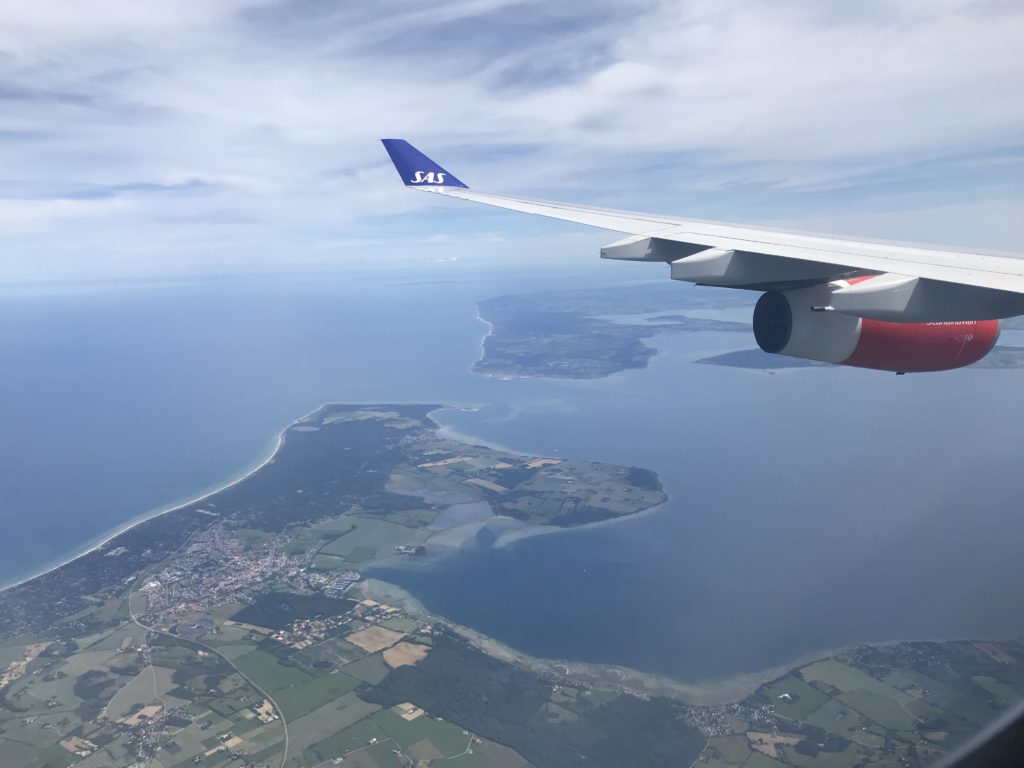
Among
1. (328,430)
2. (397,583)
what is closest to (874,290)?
(397,583)

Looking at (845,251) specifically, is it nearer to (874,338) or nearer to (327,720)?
(874,338)

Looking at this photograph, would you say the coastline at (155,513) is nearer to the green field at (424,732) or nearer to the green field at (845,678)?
the green field at (424,732)

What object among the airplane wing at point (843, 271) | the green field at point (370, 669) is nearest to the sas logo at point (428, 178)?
the airplane wing at point (843, 271)

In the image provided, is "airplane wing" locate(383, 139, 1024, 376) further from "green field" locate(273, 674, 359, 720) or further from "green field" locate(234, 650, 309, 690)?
"green field" locate(234, 650, 309, 690)

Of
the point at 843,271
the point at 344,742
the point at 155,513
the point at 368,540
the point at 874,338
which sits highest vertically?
the point at 843,271

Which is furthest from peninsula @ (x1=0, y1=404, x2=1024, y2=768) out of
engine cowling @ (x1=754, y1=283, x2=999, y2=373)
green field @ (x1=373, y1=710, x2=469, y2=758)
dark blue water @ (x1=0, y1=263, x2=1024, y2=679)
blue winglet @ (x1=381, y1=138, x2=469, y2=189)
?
blue winglet @ (x1=381, y1=138, x2=469, y2=189)

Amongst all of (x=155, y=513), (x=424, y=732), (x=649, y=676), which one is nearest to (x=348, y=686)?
(x=424, y=732)
